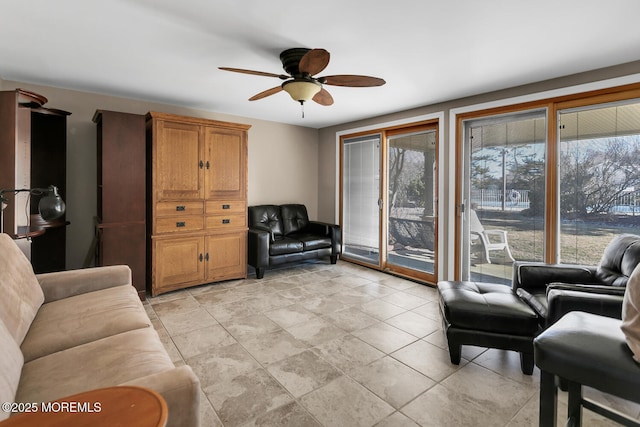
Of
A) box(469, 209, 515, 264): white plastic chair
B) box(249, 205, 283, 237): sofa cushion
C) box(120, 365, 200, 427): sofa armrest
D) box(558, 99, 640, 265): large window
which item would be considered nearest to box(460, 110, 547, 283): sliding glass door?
box(469, 209, 515, 264): white plastic chair

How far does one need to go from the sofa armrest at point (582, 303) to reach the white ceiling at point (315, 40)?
1.78 meters

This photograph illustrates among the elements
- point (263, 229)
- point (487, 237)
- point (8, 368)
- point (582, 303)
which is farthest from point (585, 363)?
point (263, 229)

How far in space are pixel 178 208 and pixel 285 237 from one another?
5.55 feet

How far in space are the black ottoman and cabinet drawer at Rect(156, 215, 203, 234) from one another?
9.90 ft

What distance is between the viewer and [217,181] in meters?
4.08

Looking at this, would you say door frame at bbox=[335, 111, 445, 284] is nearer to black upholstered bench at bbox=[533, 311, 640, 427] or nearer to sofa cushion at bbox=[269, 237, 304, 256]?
sofa cushion at bbox=[269, 237, 304, 256]

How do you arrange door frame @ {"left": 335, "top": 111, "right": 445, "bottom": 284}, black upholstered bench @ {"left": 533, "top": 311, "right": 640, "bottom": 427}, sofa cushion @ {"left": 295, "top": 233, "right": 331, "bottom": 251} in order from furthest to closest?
sofa cushion @ {"left": 295, "top": 233, "right": 331, "bottom": 251}
door frame @ {"left": 335, "top": 111, "right": 445, "bottom": 284}
black upholstered bench @ {"left": 533, "top": 311, "right": 640, "bottom": 427}

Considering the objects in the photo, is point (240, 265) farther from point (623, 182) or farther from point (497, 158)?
point (623, 182)

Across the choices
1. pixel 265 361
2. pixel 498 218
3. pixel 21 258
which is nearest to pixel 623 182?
pixel 498 218

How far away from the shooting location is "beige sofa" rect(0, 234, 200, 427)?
1088 mm

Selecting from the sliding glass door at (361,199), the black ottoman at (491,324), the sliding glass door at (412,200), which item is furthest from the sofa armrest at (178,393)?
the sliding glass door at (361,199)

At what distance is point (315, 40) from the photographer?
2422mm

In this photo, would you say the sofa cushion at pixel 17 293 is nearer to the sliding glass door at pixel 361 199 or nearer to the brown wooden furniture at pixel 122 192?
the brown wooden furniture at pixel 122 192

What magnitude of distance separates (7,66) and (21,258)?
2220mm
